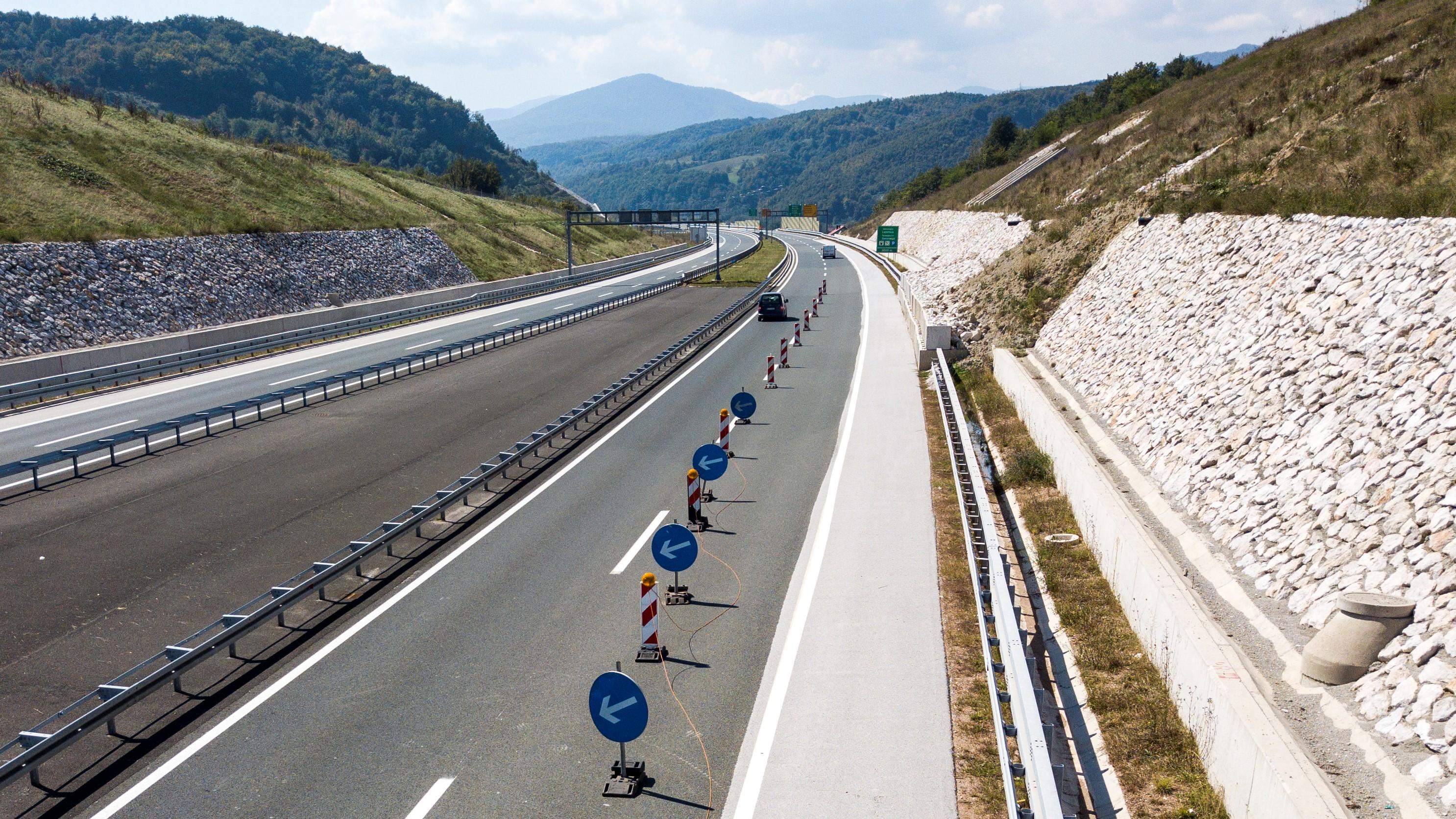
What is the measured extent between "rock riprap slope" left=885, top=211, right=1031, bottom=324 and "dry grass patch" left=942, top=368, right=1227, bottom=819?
64.6 ft

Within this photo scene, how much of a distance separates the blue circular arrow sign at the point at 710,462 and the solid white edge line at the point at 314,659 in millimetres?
3772

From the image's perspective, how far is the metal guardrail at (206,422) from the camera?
732 inches

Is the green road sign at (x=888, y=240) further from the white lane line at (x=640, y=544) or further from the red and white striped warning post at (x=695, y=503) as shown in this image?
the red and white striped warning post at (x=695, y=503)

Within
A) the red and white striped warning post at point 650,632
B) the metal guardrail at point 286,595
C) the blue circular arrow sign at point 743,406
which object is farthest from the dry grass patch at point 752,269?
the red and white striped warning post at point 650,632

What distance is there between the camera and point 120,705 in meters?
9.54

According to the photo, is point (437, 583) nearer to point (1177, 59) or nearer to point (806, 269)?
point (806, 269)

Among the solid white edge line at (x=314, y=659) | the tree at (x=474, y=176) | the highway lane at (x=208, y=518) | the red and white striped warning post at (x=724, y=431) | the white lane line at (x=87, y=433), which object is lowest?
the solid white edge line at (x=314, y=659)

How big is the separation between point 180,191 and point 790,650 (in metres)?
52.4

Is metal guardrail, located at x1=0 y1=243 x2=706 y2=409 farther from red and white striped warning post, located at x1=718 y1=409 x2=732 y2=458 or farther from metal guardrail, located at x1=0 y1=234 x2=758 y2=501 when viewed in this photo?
red and white striped warning post, located at x1=718 y1=409 x2=732 y2=458

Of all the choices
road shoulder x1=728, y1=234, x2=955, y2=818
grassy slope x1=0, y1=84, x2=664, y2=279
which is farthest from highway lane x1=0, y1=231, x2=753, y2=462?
road shoulder x1=728, y1=234, x2=955, y2=818

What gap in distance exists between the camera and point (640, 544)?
1541 centimetres

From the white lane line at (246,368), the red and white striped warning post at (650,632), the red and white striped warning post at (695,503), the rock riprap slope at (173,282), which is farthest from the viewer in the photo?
the rock riprap slope at (173,282)

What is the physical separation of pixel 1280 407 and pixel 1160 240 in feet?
43.8

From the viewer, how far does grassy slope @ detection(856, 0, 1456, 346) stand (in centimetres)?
1742
